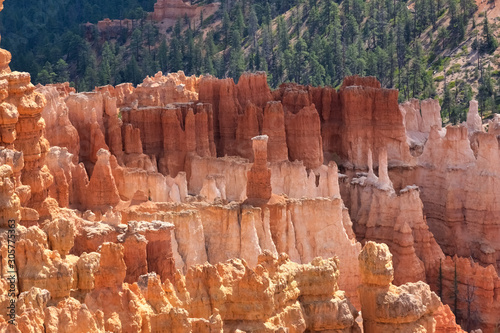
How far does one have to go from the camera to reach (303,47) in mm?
104562

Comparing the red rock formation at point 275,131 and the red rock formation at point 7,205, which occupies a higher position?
the red rock formation at point 275,131

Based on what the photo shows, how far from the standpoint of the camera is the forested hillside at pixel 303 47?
94188mm

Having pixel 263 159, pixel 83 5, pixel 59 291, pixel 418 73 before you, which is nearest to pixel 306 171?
pixel 263 159

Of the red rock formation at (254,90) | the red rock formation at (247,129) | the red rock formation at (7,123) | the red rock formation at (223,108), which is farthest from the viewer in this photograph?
the red rock formation at (254,90)

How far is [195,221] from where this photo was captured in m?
44.5

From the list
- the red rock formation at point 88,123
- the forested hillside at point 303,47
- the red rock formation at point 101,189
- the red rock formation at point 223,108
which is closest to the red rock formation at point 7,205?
the red rock formation at point 101,189

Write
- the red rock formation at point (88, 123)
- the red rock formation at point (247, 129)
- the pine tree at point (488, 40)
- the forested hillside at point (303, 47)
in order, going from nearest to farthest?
the red rock formation at point (88, 123) → the red rock formation at point (247, 129) → the forested hillside at point (303, 47) → the pine tree at point (488, 40)

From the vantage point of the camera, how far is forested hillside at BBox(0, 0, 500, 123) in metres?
94.2

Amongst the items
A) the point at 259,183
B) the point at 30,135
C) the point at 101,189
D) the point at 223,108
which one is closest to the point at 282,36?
the point at 223,108

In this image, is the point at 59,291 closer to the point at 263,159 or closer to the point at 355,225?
the point at 263,159

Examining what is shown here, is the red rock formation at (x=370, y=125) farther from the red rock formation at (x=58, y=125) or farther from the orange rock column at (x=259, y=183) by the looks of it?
the red rock formation at (x=58, y=125)

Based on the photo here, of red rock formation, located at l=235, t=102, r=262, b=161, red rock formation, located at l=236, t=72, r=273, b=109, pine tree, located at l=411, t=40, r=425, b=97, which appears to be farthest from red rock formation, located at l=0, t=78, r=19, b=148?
pine tree, located at l=411, t=40, r=425, b=97

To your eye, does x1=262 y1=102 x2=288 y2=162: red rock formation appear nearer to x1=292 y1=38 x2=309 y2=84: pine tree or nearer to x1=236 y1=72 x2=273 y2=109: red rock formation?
x1=236 y1=72 x2=273 y2=109: red rock formation

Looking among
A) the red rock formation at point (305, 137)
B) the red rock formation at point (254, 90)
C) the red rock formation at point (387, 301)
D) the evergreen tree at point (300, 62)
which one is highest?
the evergreen tree at point (300, 62)
